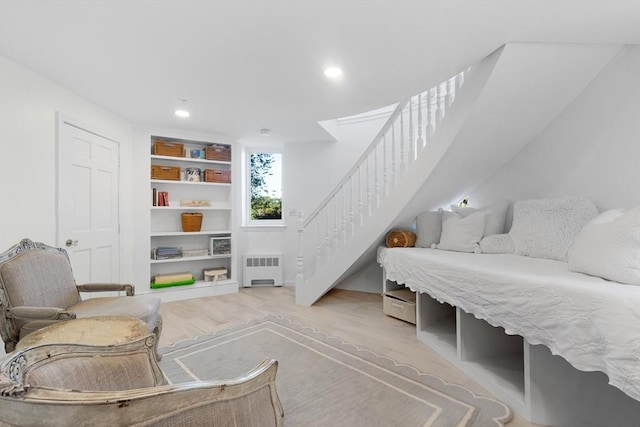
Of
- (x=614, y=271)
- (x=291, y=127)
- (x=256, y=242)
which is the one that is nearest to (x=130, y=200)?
(x=256, y=242)

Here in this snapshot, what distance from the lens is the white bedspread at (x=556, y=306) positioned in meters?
1.08

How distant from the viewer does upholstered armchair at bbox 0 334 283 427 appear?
0.45m

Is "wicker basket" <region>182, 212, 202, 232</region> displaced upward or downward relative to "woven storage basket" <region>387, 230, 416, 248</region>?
upward

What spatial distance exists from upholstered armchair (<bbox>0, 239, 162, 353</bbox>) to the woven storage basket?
2164 mm

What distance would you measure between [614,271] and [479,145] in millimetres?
1398

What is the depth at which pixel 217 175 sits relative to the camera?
405 centimetres

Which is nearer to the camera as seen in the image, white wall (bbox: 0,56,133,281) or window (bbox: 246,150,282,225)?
white wall (bbox: 0,56,133,281)

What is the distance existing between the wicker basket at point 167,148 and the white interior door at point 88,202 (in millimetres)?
503

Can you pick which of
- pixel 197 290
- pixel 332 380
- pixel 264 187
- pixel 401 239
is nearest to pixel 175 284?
pixel 197 290

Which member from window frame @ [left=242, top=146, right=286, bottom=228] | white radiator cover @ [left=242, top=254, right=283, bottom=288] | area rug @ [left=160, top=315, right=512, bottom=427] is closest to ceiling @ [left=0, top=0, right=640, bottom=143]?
window frame @ [left=242, top=146, right=286, bottom=228]

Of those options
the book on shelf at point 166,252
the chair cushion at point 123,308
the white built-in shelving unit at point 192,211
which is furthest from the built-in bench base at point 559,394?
the book on shelf at point 166,252

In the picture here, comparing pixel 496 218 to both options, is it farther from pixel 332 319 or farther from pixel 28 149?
pixel 28 149

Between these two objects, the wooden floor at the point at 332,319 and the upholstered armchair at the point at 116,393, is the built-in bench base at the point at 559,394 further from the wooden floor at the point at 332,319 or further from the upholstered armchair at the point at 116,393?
the upholstered armchair at the point at 116,393

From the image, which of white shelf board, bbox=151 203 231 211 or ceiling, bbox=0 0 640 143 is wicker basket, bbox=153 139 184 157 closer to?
white shelf board, bbox=151 203 231 211
